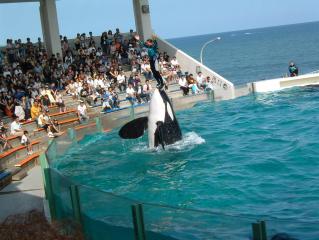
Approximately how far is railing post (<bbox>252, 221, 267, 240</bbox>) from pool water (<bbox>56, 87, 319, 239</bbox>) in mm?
2436

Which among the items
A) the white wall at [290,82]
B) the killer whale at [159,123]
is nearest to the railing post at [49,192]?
the killer whale at [159,123]

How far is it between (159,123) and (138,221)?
6989mm

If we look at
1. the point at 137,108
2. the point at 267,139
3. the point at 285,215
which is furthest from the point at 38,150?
the point at 285,215

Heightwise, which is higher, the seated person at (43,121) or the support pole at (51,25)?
the support pole at (51,25)

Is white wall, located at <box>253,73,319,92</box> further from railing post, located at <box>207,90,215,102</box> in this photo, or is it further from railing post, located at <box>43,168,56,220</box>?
railing post, located at <box>43,168,56,220</box>

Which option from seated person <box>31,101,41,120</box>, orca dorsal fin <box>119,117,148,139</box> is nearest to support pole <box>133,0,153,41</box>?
seated person <box>31,101,41,120</box>

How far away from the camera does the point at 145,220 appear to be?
5188 millimetres

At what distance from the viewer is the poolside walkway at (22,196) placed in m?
8.63

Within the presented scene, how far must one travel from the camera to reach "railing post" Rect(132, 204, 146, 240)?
205 inches

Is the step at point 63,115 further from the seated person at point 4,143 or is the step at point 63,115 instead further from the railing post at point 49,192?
the railing post at point 49,192

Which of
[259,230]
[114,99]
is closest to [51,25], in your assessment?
[114,99]

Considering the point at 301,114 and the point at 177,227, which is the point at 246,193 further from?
the point at 301,114

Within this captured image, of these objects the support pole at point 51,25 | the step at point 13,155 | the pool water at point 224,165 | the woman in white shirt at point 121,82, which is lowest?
the pool water at point 224,165

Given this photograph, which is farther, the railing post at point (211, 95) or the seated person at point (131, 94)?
the seated person at point (131, 94)
